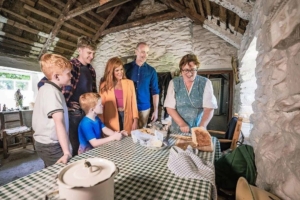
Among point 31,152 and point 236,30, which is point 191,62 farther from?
point 31,152

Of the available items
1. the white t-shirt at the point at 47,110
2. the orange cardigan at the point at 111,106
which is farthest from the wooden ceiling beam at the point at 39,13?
the white t-shirt at the point at 47,110

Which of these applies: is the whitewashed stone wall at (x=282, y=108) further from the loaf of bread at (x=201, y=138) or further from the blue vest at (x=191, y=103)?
the blue vest at (x=191, y=103)

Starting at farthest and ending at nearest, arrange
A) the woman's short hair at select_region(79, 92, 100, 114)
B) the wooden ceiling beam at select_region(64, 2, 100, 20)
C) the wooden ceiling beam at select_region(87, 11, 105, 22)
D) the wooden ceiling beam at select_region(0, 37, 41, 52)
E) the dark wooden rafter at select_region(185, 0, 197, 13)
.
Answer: the wooden ceiling beam at select_region(87, 11, 105, 22) → the wooden ceiling beam at select_region(0, 37, 41, 52) → the wooden ceiling beam at select_region(64, 2, 100, 20) → the dark wooden rafter at select_region(185, 0, 197, 13) → the woman's short hair at select_region(79, 92, 100, 114)

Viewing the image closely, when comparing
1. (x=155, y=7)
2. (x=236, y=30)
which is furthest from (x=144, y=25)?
(x=236, y=30)

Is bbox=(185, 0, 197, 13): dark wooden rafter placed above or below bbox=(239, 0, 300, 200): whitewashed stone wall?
above

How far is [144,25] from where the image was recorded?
4727 mm

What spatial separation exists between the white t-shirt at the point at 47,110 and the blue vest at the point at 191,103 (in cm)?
116

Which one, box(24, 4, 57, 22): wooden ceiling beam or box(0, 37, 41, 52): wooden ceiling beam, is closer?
box(24, 4, 57, 22): wooden ceiling beam

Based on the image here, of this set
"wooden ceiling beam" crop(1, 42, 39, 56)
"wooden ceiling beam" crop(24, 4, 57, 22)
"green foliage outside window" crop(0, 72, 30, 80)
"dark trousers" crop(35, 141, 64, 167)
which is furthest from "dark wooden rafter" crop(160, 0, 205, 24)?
"green foliage outside window" crop(0, 72, 30, 80)

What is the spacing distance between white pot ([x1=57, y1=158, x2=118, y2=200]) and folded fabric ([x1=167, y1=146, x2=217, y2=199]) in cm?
41

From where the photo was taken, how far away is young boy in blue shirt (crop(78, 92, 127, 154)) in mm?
1375

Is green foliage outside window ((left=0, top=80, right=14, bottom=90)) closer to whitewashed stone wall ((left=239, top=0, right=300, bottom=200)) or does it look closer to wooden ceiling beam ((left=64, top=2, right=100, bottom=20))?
wooden ceiling beam ((left=64, top=2, right=100, bottom=20))

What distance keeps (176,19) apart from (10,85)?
538 centimetres

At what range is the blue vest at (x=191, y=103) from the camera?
1787 mm
